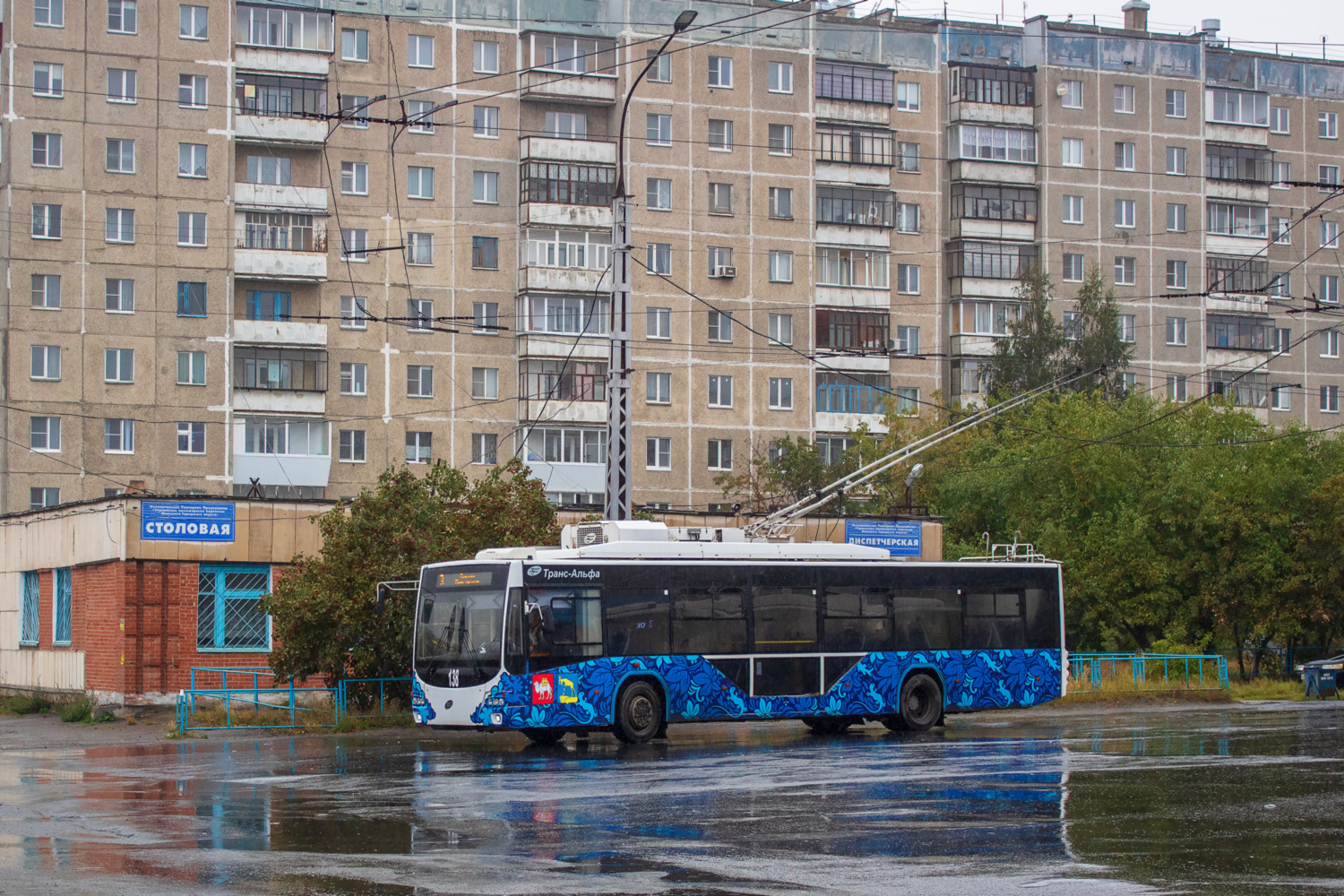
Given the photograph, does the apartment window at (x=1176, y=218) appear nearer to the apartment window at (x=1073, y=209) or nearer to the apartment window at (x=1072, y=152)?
the apartment window at (x=1073, y=209)

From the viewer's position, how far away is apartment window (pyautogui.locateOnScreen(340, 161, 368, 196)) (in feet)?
208

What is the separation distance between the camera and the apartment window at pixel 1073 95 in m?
76.1

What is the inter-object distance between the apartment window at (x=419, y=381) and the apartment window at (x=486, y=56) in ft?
38.9

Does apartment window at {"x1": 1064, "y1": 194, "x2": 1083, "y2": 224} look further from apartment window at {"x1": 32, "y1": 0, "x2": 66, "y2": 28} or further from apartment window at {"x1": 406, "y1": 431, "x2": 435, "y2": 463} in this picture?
apartment window at {"x1": 32, "y1": 0, "x2": 66, "y2": 28}

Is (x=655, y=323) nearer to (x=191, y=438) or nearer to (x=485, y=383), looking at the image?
(x=485, y=383)

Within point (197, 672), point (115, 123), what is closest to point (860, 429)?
point (115, 123)

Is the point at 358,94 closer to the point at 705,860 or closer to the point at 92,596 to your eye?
the point at 92,596

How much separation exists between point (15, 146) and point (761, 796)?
171 ft

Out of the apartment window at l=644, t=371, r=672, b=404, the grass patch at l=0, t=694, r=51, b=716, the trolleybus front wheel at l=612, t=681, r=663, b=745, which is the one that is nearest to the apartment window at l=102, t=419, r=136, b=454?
the apartment window at l=644, t=371, r=672, b=404

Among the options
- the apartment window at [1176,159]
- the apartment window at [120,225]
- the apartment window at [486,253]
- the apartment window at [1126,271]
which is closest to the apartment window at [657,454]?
the apartment window at [486,253]

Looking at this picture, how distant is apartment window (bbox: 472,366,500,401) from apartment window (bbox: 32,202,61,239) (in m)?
15.9

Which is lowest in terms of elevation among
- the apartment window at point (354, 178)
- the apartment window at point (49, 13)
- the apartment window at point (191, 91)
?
the apartment window at point (354, 178)

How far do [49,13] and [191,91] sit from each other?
18.1ft

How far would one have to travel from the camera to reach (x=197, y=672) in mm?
34406
